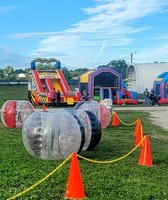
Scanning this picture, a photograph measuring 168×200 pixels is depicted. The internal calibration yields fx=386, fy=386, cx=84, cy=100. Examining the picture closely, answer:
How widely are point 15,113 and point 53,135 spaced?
6919 mm

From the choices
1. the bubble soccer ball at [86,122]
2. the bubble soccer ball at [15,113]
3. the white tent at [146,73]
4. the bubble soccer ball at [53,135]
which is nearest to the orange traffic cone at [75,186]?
the bubble soccer ball at [53,135]

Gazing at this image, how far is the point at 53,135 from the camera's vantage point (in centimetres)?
845

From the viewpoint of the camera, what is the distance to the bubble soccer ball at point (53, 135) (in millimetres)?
8469

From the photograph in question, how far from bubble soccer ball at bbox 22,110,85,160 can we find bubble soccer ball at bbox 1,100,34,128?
6.36 metres

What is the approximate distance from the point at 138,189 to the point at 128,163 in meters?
2.12

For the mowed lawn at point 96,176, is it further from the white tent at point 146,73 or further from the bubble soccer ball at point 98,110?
the white tent at point 146,73

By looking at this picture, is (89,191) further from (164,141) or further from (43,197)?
(164,141)

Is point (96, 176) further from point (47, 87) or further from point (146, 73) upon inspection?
point (146, 73)

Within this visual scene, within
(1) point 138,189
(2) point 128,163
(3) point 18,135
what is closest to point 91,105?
(3) point 18,135

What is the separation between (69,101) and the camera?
102 ft

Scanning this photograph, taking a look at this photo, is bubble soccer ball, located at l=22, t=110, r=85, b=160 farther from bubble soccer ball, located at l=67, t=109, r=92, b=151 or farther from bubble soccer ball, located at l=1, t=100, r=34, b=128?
bubble soccer ball, located at l=1, t=100, r=34, b=128

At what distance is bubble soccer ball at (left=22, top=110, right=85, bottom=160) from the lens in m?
8.47

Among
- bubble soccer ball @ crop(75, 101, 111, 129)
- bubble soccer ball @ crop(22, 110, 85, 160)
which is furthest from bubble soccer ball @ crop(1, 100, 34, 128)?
bubble soccer ball @ crop(22, 110, 85, 160)

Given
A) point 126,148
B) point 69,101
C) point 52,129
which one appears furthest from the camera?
point 69,101
